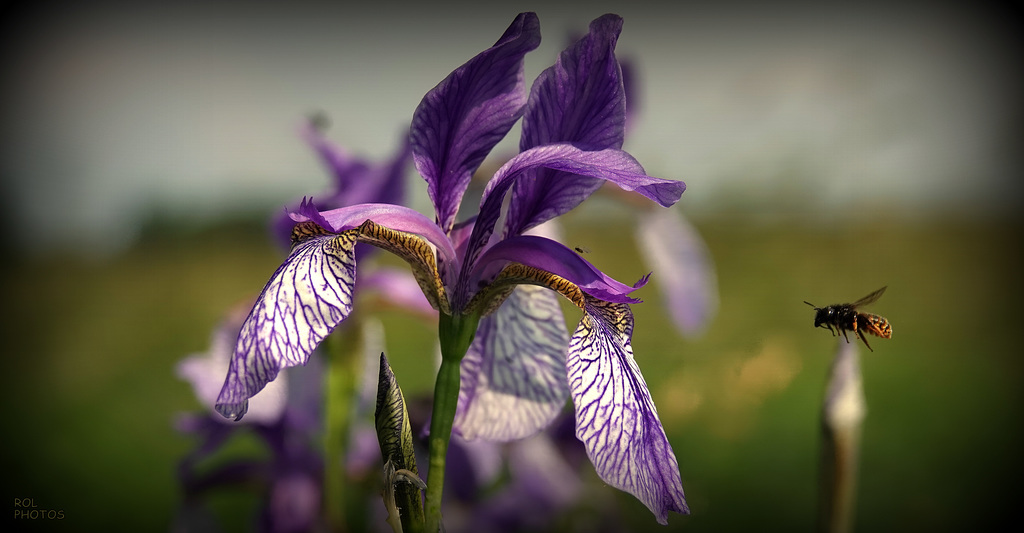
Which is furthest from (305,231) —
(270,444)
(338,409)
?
(270,444)

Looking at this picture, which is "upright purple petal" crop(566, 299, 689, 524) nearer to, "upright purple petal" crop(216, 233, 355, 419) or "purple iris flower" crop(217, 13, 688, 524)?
"purple iris flower" crop(217, 13, 688, 524)

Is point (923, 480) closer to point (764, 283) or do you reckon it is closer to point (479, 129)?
point (764, 283)

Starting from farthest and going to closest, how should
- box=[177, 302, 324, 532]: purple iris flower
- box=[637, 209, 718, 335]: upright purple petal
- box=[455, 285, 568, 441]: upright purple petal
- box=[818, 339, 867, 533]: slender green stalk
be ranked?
1. box=[637, 209, 718, 335]: upright purple petal
2. box=[177, 302, 324, 532]: purple iris flower
3. box=[818, 339, 867, 533]: slender green stalk
4. box=[455, 285, 568, 441]: upright purple petal

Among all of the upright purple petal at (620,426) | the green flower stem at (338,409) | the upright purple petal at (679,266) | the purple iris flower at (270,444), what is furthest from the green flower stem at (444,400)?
the upright purple petal at (679,266)

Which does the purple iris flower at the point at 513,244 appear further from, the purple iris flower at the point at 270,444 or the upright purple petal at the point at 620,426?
the purple iris flower at the point at 270,444

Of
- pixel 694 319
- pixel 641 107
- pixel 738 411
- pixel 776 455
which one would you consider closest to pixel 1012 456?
pixel 776 455

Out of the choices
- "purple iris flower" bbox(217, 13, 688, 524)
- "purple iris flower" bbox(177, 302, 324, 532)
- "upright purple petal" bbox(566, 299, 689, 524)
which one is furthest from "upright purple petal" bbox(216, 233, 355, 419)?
"purple iris flower" bbox(177, 302, 324, 532)

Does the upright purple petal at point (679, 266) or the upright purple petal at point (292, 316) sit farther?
the upright purple petal at point (679, 266)
